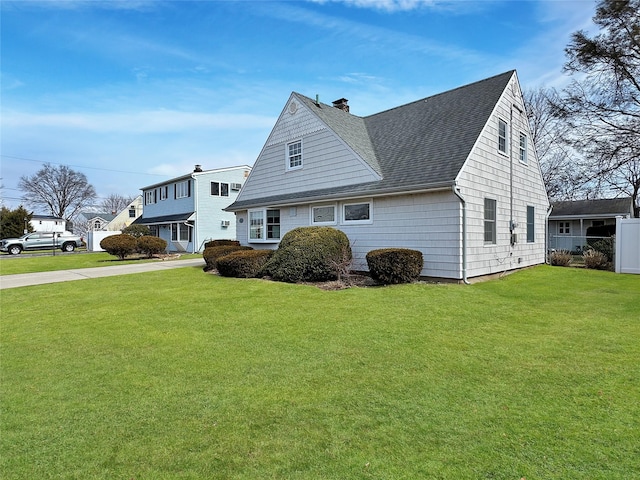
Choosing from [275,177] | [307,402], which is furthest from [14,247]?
[307,402]

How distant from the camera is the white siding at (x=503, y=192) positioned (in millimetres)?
10797

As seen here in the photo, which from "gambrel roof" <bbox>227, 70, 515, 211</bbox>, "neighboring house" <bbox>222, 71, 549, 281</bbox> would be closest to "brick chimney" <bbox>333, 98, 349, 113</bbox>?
"neighboring house" <bbox>222, 71, 549, 281</bbox>

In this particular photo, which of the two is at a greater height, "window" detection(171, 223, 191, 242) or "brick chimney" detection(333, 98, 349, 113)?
"brick chimney" detection(333, 98, 349, 113)

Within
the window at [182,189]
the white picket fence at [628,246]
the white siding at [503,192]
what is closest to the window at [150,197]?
the window at [182,189]

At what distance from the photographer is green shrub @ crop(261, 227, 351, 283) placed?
1103 centimetres

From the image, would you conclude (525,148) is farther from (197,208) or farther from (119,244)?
(197,208)

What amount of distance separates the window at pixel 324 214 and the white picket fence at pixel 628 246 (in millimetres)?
10499

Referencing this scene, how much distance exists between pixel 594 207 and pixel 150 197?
122ft

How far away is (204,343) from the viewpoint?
5551 mm

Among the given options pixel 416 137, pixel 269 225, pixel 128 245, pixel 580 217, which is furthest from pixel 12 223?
pixel 580 217

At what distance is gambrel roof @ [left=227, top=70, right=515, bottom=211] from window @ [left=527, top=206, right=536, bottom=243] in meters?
5.17

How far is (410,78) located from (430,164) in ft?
18.6

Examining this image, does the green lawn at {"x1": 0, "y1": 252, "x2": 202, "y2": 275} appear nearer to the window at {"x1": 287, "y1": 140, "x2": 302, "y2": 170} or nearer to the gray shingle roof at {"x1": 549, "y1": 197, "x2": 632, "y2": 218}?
the window at {"x1": 287, "y1": 140, "x2": 302, "y2": 170}

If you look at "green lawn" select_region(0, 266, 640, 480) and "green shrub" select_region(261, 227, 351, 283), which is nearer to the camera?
"green lawn" select_region(0, 266, 640, 480)
